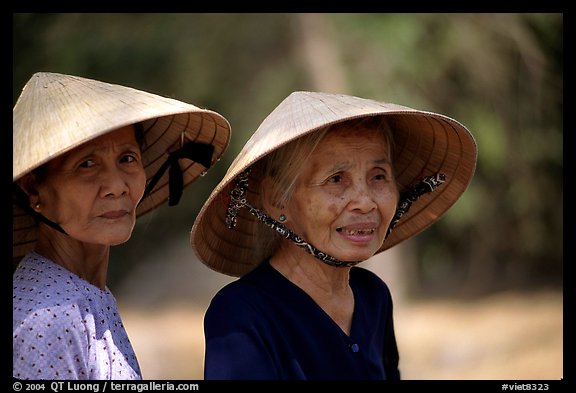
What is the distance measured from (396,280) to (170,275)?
3785 mm

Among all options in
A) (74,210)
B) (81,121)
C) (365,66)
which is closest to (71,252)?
(74,210)

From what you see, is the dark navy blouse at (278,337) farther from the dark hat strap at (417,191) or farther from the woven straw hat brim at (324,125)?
the dark hat strap at (417,191)

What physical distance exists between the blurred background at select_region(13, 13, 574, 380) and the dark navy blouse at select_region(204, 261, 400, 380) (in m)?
5.51

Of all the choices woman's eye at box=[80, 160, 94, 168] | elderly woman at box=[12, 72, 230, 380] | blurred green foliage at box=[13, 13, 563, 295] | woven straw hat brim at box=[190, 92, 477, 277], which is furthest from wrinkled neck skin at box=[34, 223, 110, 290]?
blurred green foliage at box=[13, 13, 563, 295]

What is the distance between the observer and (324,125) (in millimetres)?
2664

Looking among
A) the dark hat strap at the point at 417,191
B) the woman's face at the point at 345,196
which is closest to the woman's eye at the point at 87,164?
the woman's face at the point at 345,196

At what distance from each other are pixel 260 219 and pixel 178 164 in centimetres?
46

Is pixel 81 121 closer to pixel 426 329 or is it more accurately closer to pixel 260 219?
pixel 260 219

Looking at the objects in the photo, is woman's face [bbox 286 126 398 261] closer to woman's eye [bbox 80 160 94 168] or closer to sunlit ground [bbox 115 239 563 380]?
woman's eye [bbox 80 160 94 168]

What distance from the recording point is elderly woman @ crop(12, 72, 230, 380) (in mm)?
2504
